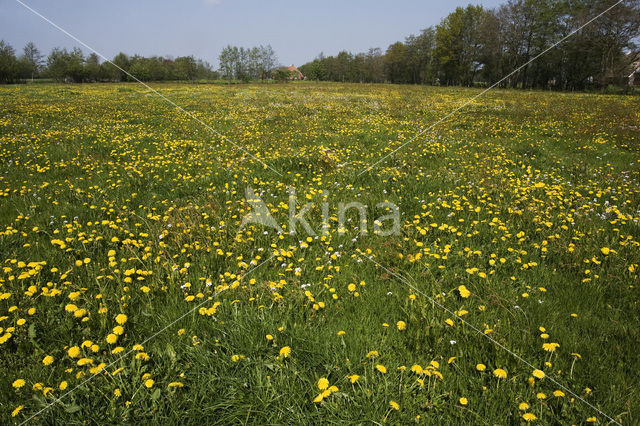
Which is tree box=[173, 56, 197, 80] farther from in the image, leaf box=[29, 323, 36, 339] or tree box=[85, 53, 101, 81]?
leaf box=[29, 323, 36, 339]

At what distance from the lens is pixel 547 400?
2.21 metres

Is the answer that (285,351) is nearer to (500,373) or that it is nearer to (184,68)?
(500,373)

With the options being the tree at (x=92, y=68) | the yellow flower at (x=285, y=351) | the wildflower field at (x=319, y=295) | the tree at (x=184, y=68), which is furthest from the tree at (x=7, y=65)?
the yellow flower at (x=285, y=351)

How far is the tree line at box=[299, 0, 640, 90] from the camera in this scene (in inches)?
1416

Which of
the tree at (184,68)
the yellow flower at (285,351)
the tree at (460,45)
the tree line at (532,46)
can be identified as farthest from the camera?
the tree at (184,68)

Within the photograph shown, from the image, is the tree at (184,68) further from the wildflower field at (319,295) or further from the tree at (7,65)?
the wildflower field at (319,295)

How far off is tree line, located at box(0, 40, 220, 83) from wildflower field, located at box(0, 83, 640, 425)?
73.0 meters

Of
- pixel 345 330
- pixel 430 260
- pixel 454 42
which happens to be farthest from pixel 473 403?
pixel 454 42

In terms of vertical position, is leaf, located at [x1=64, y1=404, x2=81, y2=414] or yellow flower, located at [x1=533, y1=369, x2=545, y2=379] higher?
yellow flower, located at [x1=533, y1=369, x2=545, y2=379]

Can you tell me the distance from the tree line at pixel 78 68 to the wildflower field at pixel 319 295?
7302cm

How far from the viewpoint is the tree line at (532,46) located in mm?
35969

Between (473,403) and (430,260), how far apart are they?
1919 mm

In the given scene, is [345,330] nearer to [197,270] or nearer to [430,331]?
[430,331]

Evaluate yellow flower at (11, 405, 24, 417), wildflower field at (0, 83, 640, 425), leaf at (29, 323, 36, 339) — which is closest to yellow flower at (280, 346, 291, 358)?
wildflower field at (0, 83, 640, 425)
